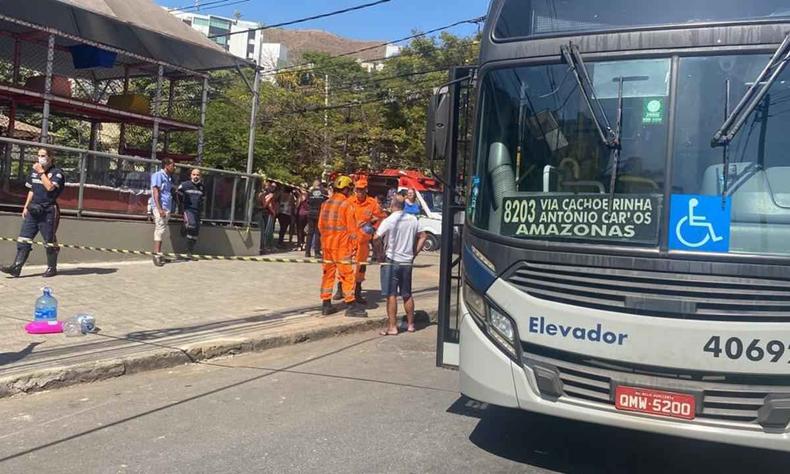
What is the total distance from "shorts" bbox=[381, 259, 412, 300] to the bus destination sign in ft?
14.4

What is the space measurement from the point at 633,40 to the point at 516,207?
4.04 ft

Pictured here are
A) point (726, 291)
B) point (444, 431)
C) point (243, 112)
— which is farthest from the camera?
point (243, 112)

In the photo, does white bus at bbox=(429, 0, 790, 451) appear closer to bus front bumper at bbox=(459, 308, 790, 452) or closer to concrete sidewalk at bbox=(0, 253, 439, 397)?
bus front bumper at bbox=(459, 308, 790, 452)

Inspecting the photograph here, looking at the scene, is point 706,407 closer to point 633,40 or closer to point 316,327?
point 633,40

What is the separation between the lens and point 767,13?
13.2 ft

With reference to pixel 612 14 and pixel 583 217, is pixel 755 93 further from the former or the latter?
pixel 583 217

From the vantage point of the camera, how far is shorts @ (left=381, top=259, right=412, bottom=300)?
888 cm

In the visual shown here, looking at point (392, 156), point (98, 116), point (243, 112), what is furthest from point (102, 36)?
point (392, 156)

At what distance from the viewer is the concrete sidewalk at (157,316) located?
21.2 feet

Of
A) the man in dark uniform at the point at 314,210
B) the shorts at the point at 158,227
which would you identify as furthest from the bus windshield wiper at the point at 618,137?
the man in dark uniform at the point at 314,210

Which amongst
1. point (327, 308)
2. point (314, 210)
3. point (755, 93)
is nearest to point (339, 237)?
point (327, 308)

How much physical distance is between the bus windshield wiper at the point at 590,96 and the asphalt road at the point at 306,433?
2.17 metres

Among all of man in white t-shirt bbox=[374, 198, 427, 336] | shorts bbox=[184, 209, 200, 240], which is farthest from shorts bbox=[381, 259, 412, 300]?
shorts bbox=[184, 209, 200, 240]

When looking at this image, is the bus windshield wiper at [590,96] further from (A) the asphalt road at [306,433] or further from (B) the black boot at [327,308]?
(B) the black boot at [327,308]
